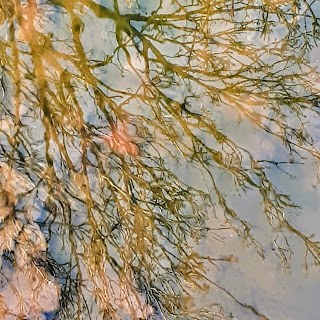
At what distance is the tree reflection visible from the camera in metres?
2.03

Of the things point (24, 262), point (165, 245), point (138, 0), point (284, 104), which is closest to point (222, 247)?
point (165, 245)


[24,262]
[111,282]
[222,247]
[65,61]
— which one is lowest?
[24,262]

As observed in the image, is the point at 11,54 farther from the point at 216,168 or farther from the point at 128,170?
the point at 216,168

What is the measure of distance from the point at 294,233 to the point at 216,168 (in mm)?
561

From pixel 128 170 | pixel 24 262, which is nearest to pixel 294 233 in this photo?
pixel 128 170

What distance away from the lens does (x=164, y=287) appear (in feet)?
6.75

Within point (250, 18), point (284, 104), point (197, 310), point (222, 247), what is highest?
point (250, 18)

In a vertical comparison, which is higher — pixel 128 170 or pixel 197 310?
pixel 128 170

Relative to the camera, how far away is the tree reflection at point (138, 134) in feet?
6.67

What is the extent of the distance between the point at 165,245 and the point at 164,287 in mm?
224

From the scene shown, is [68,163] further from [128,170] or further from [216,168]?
[216,168]

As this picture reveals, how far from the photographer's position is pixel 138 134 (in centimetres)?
211

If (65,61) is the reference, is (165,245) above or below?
below

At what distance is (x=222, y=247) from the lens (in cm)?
211
